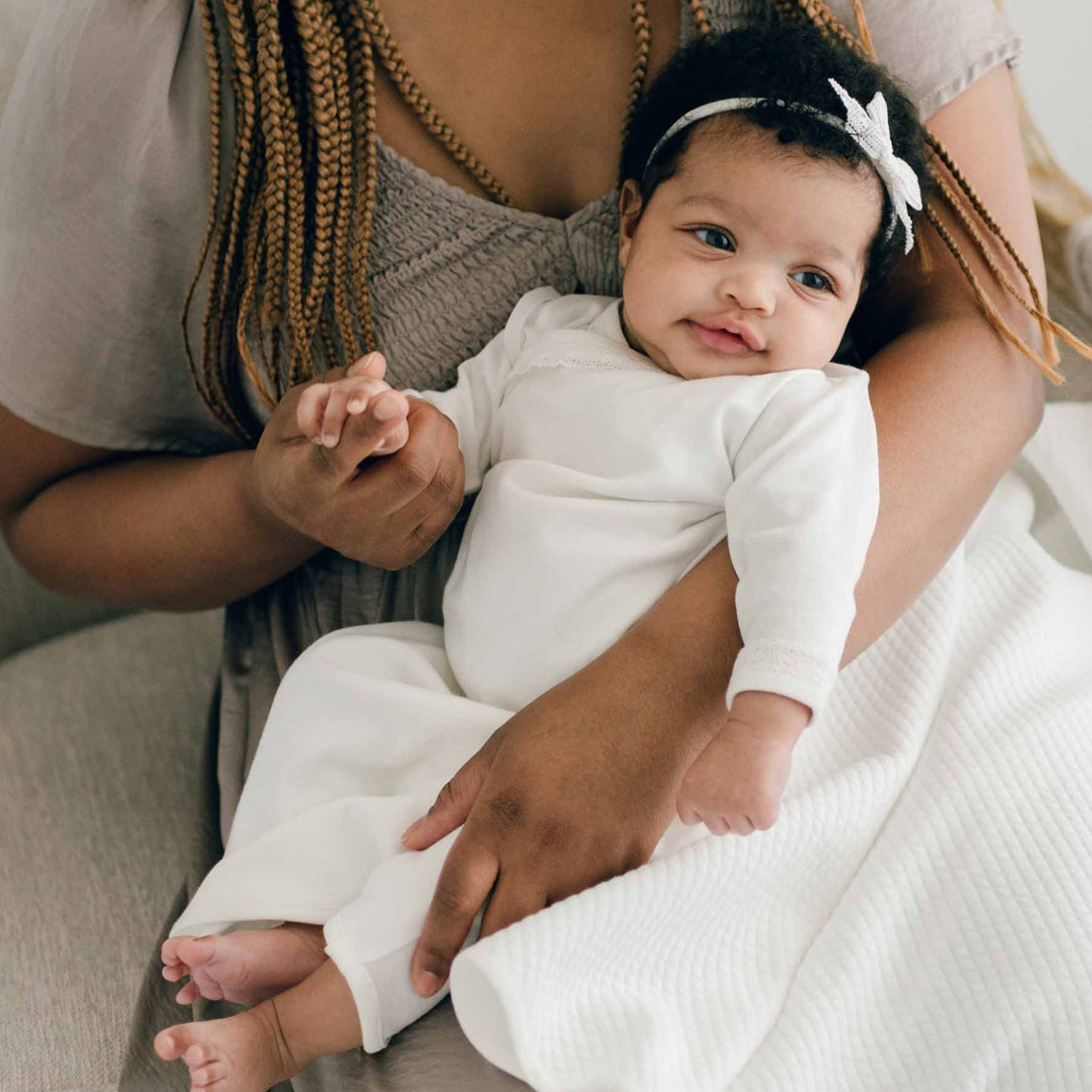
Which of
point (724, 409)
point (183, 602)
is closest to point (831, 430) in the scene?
point (724, 409)

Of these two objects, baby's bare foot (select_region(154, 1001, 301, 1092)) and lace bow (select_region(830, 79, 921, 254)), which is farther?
lace bow (select_region(830, 79, 921, 254))

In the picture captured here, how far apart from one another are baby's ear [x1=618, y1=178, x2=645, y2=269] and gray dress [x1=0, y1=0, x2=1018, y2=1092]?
2 cm

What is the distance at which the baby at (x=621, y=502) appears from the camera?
2.05 feet

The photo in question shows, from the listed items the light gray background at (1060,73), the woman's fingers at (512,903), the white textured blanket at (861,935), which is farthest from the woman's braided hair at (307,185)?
the light gray background at (1060,73)

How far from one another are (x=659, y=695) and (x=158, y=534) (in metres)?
0.44

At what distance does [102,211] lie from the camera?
81cm

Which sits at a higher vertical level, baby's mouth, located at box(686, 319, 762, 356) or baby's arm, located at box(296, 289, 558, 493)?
baby's mouth, located at box(686, 319, 762, 356)

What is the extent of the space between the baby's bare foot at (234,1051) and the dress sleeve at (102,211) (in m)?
0.49

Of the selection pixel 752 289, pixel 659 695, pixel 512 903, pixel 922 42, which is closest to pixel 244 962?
pixel 512 903

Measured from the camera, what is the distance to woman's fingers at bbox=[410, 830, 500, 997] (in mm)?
597

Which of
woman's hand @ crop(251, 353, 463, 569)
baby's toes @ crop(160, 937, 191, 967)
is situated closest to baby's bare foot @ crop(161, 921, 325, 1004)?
baby's toes @ crop(160, 937, 191, 967)

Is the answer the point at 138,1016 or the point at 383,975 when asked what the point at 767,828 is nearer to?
the point at 383,975

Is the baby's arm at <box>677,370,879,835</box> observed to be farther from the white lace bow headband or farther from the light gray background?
the light gray background

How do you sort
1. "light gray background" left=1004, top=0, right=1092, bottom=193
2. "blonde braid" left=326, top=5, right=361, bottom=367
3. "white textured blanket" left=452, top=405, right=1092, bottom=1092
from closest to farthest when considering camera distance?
"white textured blanket" left=452, top=405, right=1092, bottom=1092 → "blonde braid" left=326, top=5, right=361, bottom=367 → "light gray background" left=1004, top=0, right=1092, bottom=193
